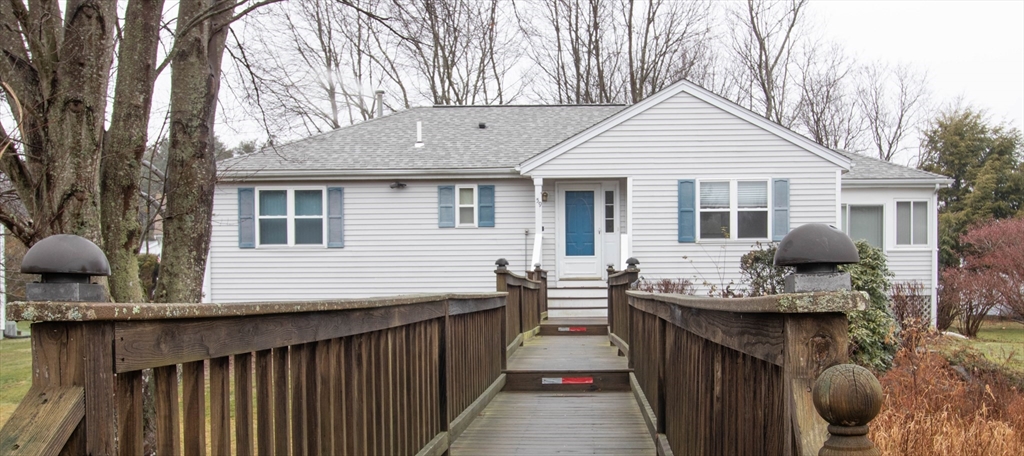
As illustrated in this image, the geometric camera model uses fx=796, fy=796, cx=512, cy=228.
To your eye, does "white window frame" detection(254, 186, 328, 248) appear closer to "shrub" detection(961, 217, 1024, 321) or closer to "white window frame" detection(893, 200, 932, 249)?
"white window frame" detection(893, 200, 932, 249)

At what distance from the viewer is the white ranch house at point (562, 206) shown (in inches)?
648

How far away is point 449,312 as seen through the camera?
5805 mm

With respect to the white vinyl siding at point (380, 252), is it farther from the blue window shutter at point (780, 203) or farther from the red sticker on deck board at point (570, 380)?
the red sticker on deck board at point (570, 380)

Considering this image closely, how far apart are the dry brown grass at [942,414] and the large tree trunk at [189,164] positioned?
709cm

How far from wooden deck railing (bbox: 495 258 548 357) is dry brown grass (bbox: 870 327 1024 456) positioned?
13.8ft

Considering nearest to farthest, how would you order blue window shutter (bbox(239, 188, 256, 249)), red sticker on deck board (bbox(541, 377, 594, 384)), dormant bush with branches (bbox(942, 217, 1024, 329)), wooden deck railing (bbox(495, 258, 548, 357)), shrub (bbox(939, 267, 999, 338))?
red sticker on deck board (bbox(541, 377, 594, 384))
wooden deck railing (bbox(495, 258, 548, 357))
blue window shutter (bbox(239, 188, 256, 249))
dormant bush with branches (bbox(942, 217, 1024, 329))
shrub (bbox(939, 267, 999, 338))

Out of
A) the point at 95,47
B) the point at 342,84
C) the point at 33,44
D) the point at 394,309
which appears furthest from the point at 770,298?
the point at 342,84

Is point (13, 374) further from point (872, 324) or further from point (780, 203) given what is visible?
point (780, 203)

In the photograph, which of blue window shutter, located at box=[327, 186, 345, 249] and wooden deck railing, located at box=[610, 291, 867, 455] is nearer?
wooden deck railing, located at box=[610, 291, 867, 455]

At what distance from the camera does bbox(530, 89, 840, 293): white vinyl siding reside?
16.4m

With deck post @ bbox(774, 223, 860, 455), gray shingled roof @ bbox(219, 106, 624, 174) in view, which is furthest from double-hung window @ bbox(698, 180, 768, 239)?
deck post @ bbox(774, 223, 860, 455)

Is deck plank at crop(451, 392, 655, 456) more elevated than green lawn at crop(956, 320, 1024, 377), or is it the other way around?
deck plank at crop(451, 392, 655, 456)

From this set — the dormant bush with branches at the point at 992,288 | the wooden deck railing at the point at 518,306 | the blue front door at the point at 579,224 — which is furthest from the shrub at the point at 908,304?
the blue front door at the point at 579,224

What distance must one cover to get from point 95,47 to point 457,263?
37.8 feet
